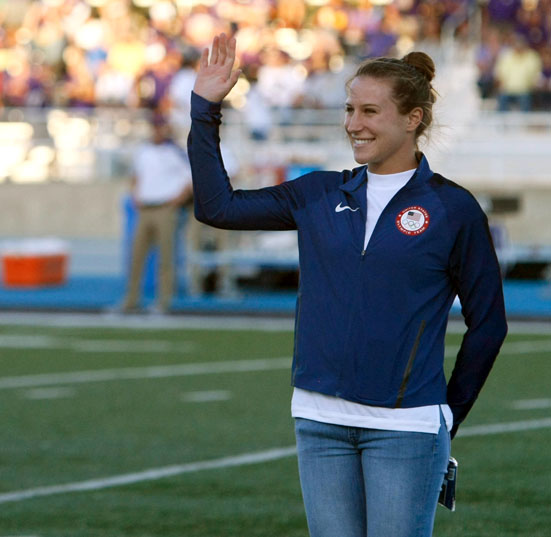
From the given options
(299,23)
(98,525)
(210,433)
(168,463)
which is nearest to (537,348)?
(210,433)

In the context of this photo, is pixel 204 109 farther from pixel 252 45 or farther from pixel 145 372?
pixel 252 45

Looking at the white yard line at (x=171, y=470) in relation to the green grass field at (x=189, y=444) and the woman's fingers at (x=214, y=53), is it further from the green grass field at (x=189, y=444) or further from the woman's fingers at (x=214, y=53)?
the woman's fingers at (x=214, y=53)

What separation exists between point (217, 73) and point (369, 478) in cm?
116

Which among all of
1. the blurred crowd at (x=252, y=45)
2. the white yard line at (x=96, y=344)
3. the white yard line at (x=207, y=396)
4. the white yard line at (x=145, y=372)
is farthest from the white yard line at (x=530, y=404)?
the blurred crowd at (x=252, y=45)

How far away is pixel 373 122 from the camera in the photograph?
389 cm

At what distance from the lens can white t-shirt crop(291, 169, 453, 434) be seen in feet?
12.6

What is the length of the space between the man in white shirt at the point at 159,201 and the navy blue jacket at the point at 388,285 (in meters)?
13.0

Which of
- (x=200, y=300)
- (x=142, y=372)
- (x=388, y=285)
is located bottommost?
(x=200, y=300)

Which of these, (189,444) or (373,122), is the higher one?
(373,122)

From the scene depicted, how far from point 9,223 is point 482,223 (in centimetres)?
2208

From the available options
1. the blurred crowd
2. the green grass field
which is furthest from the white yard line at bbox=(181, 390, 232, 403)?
the blurred crowd

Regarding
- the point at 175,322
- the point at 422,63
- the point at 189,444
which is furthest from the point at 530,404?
the point at 175,322

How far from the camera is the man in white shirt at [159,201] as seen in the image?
17.0 metres

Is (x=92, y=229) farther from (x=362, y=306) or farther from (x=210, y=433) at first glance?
(x=362, y=306)
